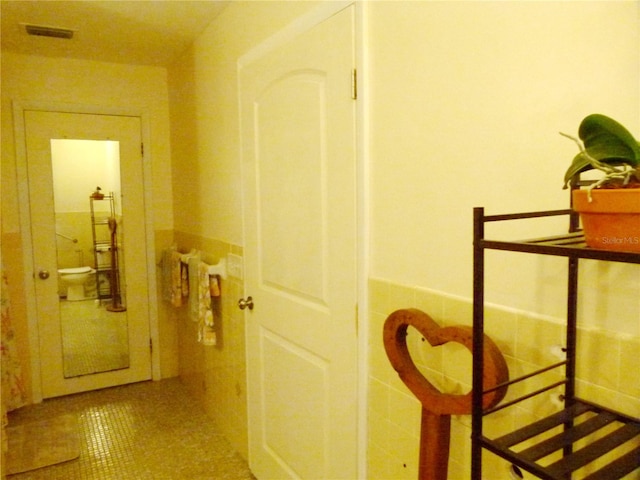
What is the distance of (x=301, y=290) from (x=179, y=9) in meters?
1.66

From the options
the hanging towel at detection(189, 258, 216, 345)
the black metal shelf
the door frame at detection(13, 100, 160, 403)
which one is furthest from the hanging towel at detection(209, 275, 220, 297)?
the black metal shelf

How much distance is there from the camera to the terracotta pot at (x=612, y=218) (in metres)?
0.65

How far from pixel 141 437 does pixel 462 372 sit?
2313 millimetres

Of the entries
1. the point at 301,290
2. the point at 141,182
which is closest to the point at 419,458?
the point at 301,290

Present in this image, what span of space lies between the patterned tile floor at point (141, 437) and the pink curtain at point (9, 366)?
0.10 metres

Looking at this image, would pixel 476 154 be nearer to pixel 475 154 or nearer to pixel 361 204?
pixel 475 154

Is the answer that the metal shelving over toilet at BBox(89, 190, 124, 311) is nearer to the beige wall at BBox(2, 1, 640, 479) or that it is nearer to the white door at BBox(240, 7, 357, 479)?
the white door at BBox(240, 7, 357, 479)

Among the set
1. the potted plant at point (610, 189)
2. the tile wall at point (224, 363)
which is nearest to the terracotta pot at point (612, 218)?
the potted plant at point (610, 189)

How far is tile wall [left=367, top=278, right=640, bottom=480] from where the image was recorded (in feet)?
2.97

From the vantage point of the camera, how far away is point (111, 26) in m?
2.70

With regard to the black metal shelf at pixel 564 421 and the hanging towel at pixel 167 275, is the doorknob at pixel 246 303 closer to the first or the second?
the hanging towel at pixel 167 275

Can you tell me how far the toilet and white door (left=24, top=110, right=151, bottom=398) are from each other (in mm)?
51

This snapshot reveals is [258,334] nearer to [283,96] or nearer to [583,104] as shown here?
[283,96]

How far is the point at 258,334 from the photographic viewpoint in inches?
88.0
